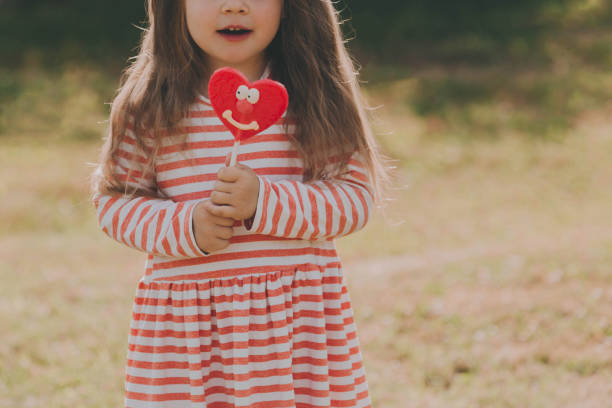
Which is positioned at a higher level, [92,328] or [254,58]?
[254,58]

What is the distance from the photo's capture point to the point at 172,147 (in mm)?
1837

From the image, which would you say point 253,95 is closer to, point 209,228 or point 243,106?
point 243,106

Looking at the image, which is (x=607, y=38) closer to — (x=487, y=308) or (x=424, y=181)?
(x=424, y=181)

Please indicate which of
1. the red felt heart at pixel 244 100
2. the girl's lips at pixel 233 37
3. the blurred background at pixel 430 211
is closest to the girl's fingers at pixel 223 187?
the red felt heart at pixel 244 100

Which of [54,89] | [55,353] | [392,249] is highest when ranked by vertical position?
[54,89]

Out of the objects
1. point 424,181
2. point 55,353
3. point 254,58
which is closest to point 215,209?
point 254,58

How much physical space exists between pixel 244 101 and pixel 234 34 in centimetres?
21

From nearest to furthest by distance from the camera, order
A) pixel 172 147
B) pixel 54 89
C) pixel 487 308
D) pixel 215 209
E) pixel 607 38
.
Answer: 1. pixel 215 209
2. pixel 172 147
3. pixel 487 308
4. pixel 54 89
5. pixel 607 38

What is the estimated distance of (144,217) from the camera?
177cm

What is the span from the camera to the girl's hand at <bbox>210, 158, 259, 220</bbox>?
1670 mm

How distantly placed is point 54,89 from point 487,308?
8.96 m

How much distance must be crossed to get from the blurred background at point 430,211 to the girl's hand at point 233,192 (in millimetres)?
472

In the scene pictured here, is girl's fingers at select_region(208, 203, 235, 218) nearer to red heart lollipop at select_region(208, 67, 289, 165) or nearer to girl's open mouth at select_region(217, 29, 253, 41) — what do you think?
red heart lollipop at select_region(208, 67, 289, 165)

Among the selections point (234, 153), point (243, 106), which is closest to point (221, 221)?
point (234, 153)
